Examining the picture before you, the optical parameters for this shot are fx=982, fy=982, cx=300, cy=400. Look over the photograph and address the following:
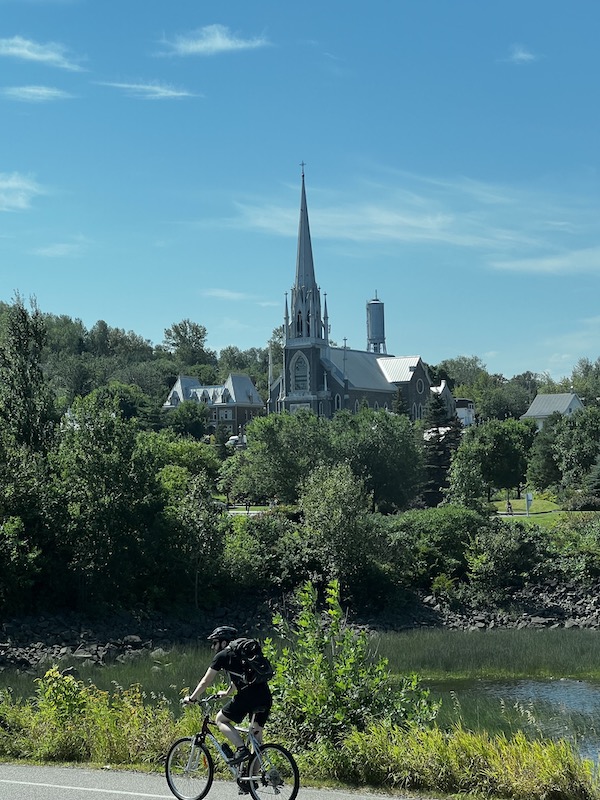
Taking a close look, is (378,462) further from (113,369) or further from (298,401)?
(113,369)

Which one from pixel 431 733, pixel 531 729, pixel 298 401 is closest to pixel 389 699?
pixel 431 733

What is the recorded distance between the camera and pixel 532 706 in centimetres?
1761

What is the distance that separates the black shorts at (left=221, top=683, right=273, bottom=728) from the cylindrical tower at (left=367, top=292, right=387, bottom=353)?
137616 mm

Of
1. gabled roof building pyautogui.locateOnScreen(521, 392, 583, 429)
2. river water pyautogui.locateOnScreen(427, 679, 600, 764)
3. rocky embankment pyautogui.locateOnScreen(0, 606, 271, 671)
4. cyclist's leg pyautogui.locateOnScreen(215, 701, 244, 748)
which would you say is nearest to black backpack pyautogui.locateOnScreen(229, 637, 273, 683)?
cyclist's leg pyautogui.locateOnScreen(215, 701, 244, 748)

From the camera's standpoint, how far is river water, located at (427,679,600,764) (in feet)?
57.9

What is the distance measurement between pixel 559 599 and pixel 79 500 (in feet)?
63.7

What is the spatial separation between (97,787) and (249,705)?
209 cm

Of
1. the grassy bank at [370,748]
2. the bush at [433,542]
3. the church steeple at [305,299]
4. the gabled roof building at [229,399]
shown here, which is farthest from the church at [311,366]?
the grassy bank at [370,748]

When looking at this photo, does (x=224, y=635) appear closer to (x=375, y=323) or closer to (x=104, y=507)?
(x=104, y=507)

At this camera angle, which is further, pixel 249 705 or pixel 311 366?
pixel 311 366

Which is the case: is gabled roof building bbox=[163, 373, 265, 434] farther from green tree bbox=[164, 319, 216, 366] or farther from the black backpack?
the black backpack

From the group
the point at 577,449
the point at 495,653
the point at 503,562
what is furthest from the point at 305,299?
the point at 495,653

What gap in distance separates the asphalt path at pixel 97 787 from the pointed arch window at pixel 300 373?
102 metres

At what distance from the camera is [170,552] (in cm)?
3791
